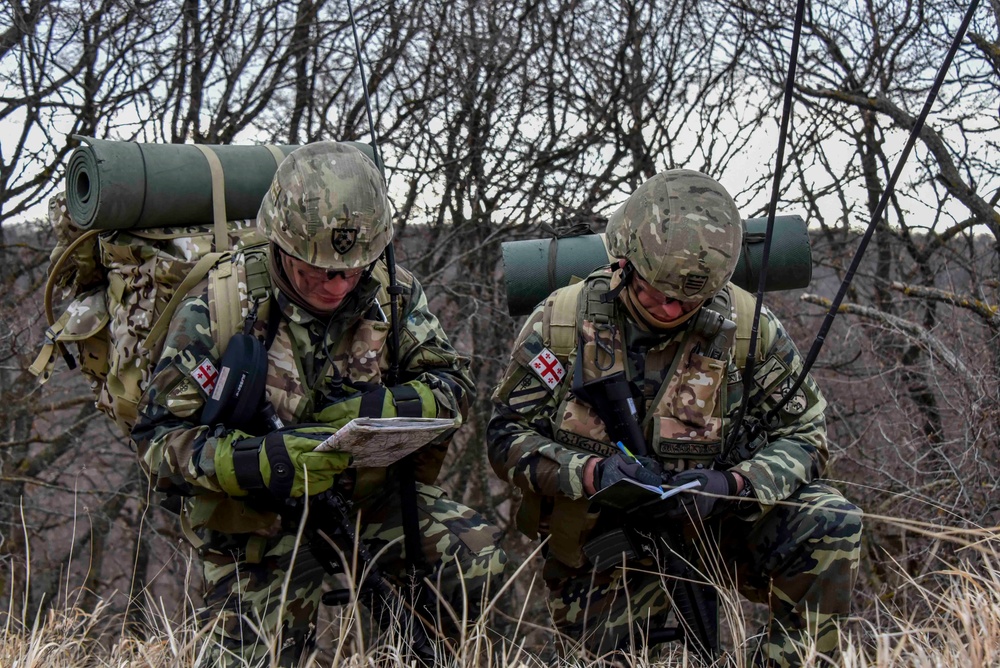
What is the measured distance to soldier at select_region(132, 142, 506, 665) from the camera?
125 inches

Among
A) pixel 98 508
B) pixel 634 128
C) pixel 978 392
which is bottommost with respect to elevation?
pixel 98 508

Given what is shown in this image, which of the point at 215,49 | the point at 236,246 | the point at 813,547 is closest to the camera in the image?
the point at 813,547

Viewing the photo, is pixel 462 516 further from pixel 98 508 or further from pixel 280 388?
pixel 98 508

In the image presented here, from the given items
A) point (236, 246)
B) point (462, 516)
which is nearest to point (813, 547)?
point (462, 516)

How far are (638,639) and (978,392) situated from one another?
85.6 inches

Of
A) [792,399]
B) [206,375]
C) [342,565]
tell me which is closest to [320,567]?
[342,565]

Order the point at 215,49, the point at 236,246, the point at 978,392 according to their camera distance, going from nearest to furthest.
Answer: the point at 236,246 < the point at 978,392 < the point at 215,49

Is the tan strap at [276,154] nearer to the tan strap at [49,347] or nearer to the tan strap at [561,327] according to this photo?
the tan strap at [49,347]

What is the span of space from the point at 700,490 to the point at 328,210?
139 centimetres

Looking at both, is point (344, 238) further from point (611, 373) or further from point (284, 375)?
point (611, 373)

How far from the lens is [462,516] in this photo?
11.8 feet

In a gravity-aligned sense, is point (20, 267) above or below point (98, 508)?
above

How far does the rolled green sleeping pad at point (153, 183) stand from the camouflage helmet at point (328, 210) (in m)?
0.30

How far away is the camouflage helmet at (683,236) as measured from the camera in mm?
3262
